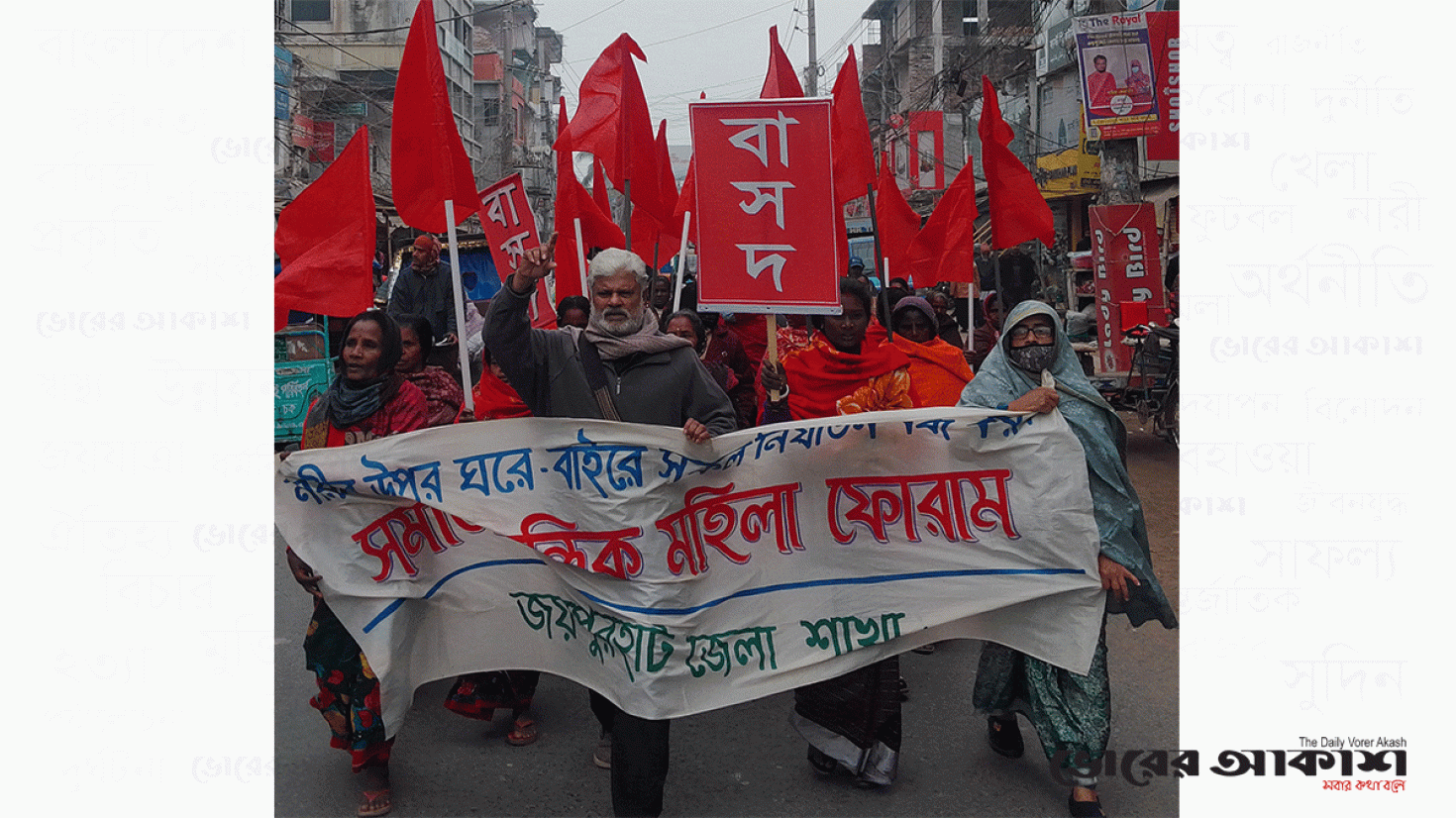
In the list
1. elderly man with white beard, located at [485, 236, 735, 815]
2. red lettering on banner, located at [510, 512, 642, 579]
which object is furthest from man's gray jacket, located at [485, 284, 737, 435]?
red lettering on banner, located at [510, 512, 642, 579]

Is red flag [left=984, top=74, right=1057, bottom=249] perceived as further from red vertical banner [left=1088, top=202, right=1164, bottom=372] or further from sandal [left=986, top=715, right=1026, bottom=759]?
red vertical banner [left=1088, top=202, right=1164, bottom=372]

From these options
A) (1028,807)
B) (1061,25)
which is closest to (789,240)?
(1028,807)

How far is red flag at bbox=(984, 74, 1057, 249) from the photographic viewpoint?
5.54m

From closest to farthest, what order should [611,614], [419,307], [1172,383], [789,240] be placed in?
1. [611,614]
2. [789,240]
3. [419,307]
4. [1172,383]

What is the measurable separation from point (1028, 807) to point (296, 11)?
41.3m

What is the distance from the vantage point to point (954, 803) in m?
3.23

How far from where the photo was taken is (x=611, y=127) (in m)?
5.66

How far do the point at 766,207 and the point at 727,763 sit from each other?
6.42 feet

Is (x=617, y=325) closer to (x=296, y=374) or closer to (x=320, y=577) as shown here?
(x=320, y=577)

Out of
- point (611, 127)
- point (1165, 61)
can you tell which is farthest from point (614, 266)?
point (1165, 61)

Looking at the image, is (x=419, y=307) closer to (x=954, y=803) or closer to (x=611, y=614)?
(x=611, y=614)

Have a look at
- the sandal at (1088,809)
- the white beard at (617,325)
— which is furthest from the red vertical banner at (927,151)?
the sandal at (1088,809)

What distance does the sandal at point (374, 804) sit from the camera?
3227mm

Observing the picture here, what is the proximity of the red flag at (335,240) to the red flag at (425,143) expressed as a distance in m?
0.15
